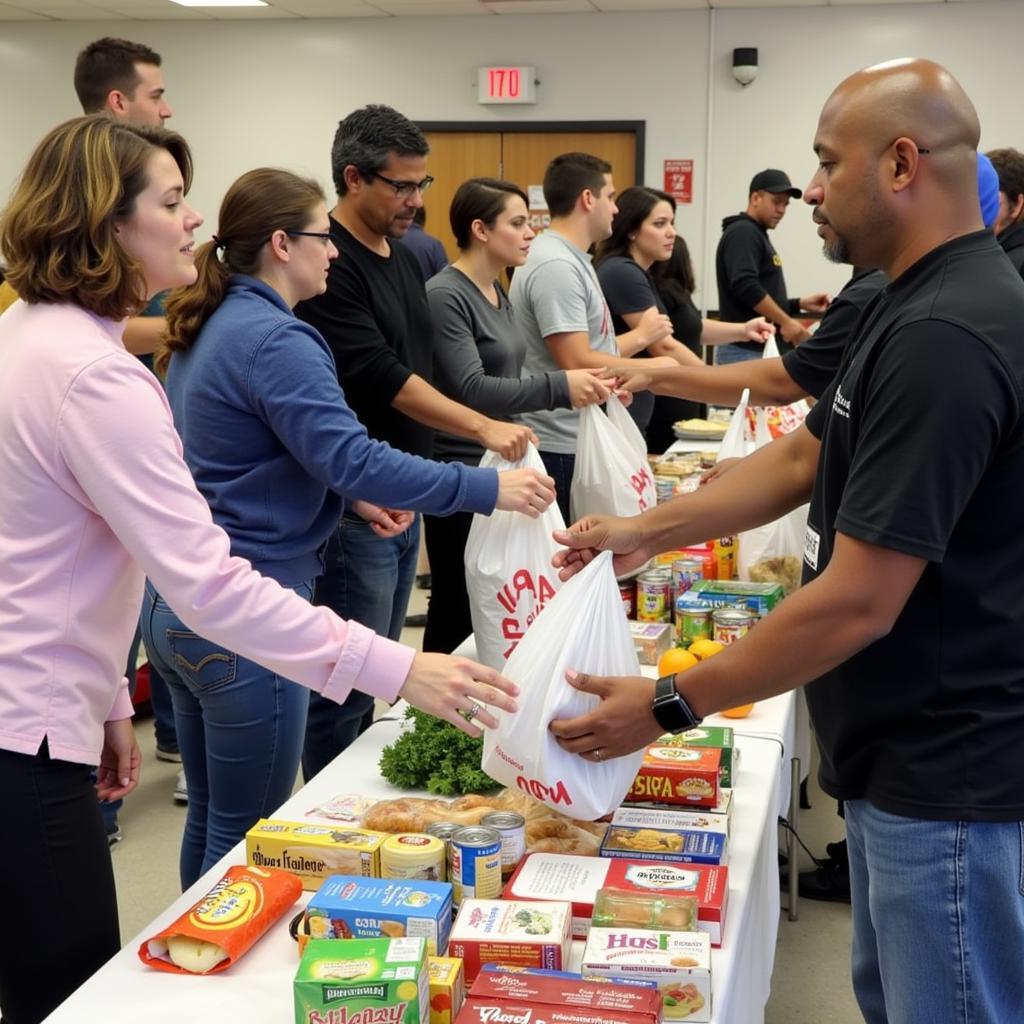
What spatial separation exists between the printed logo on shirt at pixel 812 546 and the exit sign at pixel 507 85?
731 cm

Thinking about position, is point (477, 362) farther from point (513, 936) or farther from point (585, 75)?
point (585, 75)

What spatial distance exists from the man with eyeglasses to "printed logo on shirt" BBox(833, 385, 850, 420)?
1142mm

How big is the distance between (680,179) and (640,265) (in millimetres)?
3908

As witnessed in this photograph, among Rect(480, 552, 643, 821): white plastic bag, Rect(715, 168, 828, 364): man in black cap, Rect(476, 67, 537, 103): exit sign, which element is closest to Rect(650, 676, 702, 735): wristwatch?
Rect(480, 552, 643, 821): white plastic bag

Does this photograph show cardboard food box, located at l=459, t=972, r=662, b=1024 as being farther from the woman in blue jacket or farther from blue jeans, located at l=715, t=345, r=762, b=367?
blue jeans, located at l=715, t=345, r=762, b=367

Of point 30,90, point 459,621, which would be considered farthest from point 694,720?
point 30,90

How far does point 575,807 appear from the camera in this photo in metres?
1.57

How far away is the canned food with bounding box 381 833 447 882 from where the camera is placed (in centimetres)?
146

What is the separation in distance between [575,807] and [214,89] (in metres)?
8.30

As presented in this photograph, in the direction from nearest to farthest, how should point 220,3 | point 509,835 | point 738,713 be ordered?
point 509,835, point 738,713, point 220,3

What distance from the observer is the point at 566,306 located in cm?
339

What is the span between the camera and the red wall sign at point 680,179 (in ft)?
27.0

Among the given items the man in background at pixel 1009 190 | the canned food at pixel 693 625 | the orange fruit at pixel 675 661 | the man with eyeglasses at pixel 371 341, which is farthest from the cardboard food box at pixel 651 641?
the man in background at pixel 1009 190

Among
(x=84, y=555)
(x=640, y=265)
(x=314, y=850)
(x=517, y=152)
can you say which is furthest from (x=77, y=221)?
(x=517, y=152)
